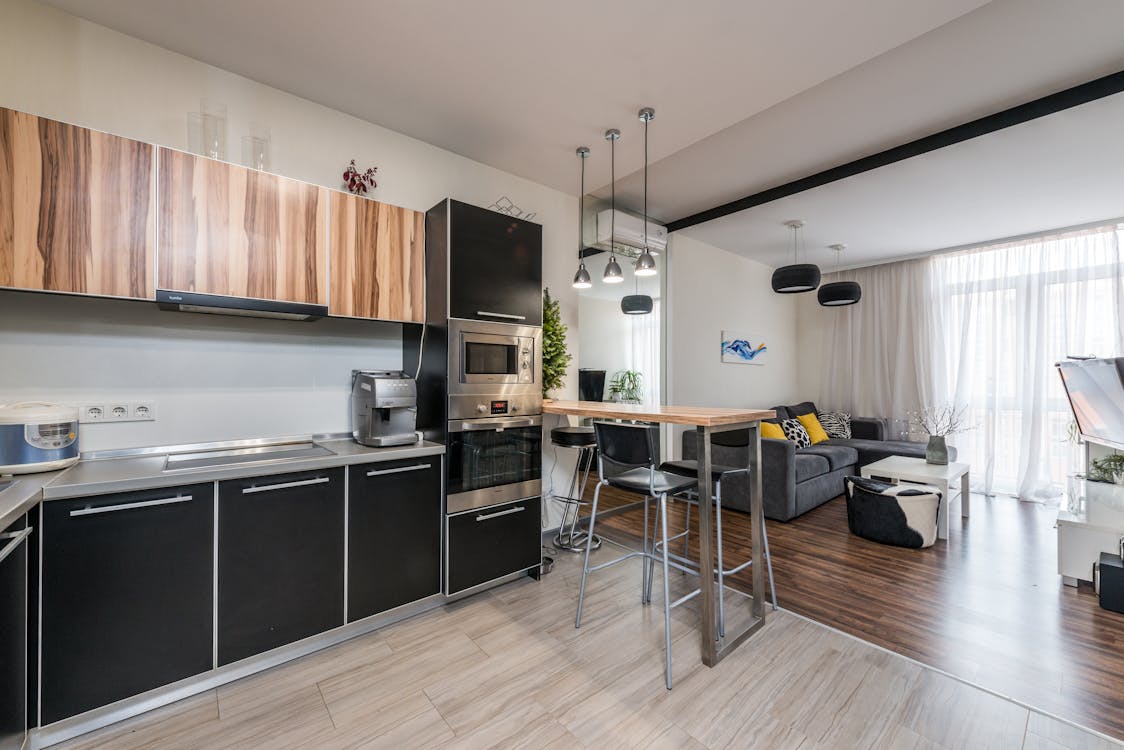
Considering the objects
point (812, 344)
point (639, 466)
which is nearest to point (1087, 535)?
point (639, 466)

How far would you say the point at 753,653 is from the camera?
2.05 metres

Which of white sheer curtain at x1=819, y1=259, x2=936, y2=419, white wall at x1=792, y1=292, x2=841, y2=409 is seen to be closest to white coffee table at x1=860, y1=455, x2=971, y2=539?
white sheer curtain at x1=819, y1=259, x2=936, y2=419

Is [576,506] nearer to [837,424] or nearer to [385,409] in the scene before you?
[385,409]

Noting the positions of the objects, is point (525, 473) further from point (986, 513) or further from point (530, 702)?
point (986, 513)

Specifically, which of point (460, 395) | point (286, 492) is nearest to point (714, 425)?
point (460, 395)

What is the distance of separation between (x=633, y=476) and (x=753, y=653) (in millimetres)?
927

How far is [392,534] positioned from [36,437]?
4.36 ft

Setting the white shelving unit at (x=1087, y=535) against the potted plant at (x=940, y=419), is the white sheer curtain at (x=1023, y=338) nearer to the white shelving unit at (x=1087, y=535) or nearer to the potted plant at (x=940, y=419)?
the potted plant at (x=940, y=419)

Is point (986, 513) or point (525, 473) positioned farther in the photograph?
point (986, 513)

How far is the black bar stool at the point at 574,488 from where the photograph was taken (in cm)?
297

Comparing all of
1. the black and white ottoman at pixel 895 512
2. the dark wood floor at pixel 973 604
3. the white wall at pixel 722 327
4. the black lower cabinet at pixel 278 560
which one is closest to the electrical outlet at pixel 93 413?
the black lower cabinet at pixel 278 560

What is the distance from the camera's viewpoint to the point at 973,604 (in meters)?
2.48

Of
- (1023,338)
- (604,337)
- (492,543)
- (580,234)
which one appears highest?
(580,234)

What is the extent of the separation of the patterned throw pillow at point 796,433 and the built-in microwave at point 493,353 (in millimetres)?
3615
